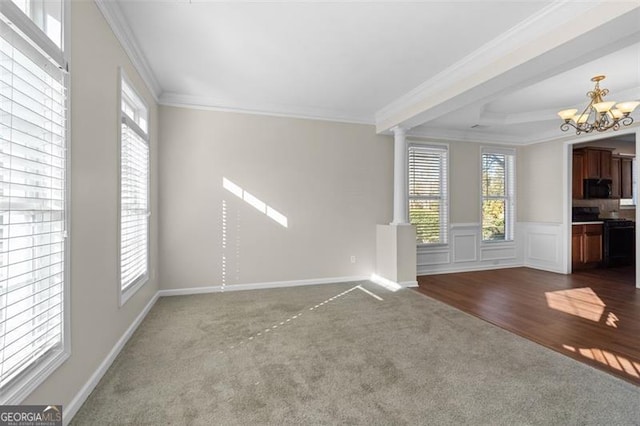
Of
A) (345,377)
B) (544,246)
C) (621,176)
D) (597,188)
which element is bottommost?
(345,377)

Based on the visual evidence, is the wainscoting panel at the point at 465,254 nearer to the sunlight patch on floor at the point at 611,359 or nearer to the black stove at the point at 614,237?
the black stove at the point at 614,237

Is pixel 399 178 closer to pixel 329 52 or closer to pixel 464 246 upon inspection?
pixel 464 246

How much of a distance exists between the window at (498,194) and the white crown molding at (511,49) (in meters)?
2.89

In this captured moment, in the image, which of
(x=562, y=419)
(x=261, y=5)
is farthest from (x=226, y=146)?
(x=562, y=419)

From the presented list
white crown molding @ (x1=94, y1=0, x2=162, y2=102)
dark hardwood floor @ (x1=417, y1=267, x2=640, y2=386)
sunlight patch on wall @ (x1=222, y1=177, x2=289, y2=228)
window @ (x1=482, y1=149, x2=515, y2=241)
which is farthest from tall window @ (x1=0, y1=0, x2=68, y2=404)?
window @ (x1=482, y1=149, x2=515, y2=241)

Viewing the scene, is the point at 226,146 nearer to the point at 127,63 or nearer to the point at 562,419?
the point at 127,63

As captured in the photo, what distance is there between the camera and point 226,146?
4340 millimetres

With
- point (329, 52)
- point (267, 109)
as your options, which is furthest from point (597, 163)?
point (267, 109)

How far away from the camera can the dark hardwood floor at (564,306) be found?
8.30ft

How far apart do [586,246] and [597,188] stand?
4.58 ft

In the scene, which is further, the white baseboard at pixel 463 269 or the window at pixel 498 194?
the window at pixel 498 194

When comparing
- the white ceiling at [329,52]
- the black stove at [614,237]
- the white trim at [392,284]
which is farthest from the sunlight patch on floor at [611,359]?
the black stove at [614,237]

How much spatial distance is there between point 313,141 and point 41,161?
360 cm

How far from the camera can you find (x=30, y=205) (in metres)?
1.44
